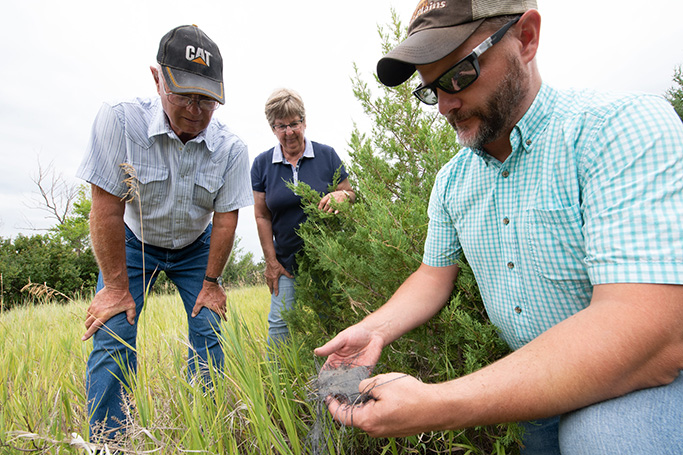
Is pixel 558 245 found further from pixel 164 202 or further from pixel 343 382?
pixel 164 202

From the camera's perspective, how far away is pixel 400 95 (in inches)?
133

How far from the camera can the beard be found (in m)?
1.43

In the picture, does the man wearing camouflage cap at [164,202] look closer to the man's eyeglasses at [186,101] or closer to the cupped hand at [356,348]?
the man's eyeglasses at [186,101]

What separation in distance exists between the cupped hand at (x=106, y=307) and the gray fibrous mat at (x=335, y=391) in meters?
1.46

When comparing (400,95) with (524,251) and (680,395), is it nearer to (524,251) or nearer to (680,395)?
(524,251)

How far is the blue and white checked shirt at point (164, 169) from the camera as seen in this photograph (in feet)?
8.03

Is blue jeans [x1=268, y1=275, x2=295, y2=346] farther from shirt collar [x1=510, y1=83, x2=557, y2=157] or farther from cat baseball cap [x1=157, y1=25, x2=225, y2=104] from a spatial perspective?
shirt collar [x1=510, y1=83, x2=557, y2=157]

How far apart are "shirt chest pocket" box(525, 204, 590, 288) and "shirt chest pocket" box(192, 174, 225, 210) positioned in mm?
2273

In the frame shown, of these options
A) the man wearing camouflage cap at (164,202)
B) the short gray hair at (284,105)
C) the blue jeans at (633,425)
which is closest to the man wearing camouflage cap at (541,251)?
the blue jeans at (633,425)

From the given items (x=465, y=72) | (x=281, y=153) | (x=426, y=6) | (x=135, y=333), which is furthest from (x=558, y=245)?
(x=281, y=153)

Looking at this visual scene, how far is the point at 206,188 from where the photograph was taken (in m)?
2.88

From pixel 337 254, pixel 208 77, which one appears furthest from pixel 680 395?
pixel 208 77

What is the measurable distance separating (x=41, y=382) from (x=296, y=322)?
1955mm

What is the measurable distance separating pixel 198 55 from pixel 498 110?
2.03 metres
